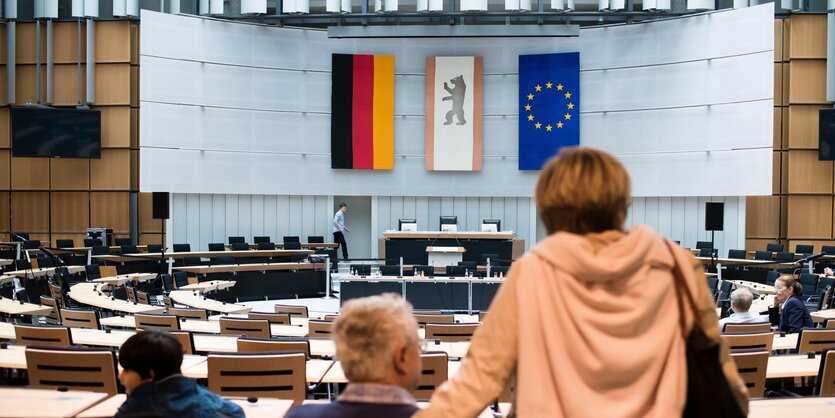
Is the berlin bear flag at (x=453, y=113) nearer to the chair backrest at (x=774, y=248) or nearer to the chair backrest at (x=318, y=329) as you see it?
the chair backrest at (x=774, y=248)

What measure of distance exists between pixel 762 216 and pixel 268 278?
12.1 m

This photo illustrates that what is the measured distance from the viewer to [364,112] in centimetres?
2033

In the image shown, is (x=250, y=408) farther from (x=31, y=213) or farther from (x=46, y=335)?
(x=31, y=213)

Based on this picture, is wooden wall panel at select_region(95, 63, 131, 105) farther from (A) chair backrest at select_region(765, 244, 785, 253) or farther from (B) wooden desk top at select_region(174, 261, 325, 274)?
(A) chair backrest at select_region(765, 244, 785, 253)

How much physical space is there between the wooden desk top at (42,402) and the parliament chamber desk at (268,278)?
11473 mm

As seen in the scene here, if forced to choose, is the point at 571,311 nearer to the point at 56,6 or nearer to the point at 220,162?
the point at 220,162

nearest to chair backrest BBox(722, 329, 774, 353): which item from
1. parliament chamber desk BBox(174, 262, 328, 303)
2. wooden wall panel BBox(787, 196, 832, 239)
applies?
parliament chamber desk BBox(174, 262, 328, 303)

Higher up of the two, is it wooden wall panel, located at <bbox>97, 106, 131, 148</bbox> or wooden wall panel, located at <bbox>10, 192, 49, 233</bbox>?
wooden wall panel, located at <bbox>97, 106, 131, 148</bbox>

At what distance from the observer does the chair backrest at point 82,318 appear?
6898mm

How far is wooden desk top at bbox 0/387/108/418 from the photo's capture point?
2947 millimetres

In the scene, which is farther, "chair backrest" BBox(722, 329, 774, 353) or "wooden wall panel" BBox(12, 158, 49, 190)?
"wooden wall panel" BBox(12, 158, 49, 190)

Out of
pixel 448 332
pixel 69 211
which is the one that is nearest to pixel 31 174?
pixel 69 211

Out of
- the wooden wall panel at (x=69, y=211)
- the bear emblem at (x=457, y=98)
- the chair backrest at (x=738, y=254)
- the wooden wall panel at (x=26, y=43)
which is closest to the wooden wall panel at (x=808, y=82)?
the chair backrest at (x=738, y=254)

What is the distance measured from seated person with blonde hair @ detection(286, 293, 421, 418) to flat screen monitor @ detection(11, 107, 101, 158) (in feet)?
61.3
